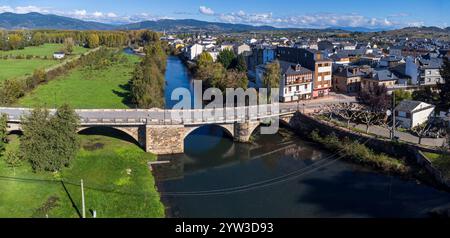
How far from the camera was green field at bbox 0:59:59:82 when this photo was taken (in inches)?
2402

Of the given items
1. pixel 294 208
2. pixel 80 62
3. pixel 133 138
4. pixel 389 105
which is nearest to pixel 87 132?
pixel 133 138

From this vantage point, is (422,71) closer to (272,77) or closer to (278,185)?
(272,77)

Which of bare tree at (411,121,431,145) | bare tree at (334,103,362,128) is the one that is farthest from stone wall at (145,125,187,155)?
bare tree at (411,121,431,145)

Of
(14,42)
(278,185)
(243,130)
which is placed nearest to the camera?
(278,185)

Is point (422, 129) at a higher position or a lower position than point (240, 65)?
lower

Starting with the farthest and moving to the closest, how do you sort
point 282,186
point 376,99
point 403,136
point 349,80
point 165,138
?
point 349,80 → point 376,99 → point 165,138 → point 403,136 → point 282,186

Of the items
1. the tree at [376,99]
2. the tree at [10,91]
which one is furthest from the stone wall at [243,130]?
the tree at [10,91]

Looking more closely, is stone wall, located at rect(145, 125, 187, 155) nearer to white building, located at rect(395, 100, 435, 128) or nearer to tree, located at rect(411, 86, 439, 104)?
white building, located at rect(395, 100, 435, 128)

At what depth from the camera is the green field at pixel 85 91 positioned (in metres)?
43.0

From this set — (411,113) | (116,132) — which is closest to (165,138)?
(116,132)

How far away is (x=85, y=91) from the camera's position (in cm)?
5038

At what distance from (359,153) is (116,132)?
723 inches

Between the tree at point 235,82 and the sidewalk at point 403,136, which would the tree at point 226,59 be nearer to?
the tree at point 235,82
